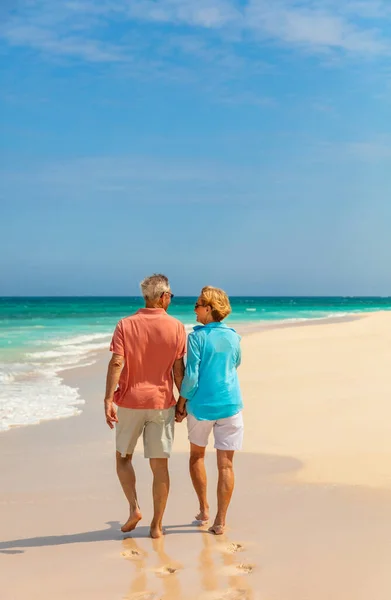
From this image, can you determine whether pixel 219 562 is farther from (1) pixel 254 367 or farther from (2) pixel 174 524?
(1) pixel 254 367

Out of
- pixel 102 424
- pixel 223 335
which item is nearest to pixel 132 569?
pixel 223 335

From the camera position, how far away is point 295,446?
6.56m

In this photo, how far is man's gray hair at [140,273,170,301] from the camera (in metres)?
4.30

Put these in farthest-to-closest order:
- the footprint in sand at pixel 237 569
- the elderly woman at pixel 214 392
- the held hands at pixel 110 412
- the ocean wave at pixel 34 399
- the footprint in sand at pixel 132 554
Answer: the ocean wave at pixel 34 399 → the elderly woman at pixel 214 392 → the held hands at pixel 110 412 → the footprint in sand at pixel 132 554 → the footprint in sand at pixel 237 569

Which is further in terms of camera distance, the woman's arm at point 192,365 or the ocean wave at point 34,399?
the ocean wave at point 34,399

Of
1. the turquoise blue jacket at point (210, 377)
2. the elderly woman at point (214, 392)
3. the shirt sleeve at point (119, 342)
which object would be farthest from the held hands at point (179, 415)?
the shirt sleeve at point (119, 342)

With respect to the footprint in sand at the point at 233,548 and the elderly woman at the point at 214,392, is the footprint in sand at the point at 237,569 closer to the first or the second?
the footprint in sand at the point at 233,548

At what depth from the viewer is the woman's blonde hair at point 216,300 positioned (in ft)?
14.5

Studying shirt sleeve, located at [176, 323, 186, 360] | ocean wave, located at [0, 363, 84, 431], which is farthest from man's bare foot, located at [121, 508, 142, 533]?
ocean wave, located at [0, 363, 84, 431]

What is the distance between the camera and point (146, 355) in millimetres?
4273

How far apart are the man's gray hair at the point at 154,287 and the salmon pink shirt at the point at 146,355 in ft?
0.29

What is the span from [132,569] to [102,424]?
4.21 meters

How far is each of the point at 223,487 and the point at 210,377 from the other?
28.5 inches

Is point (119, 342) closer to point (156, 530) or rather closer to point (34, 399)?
point (156, 530)
